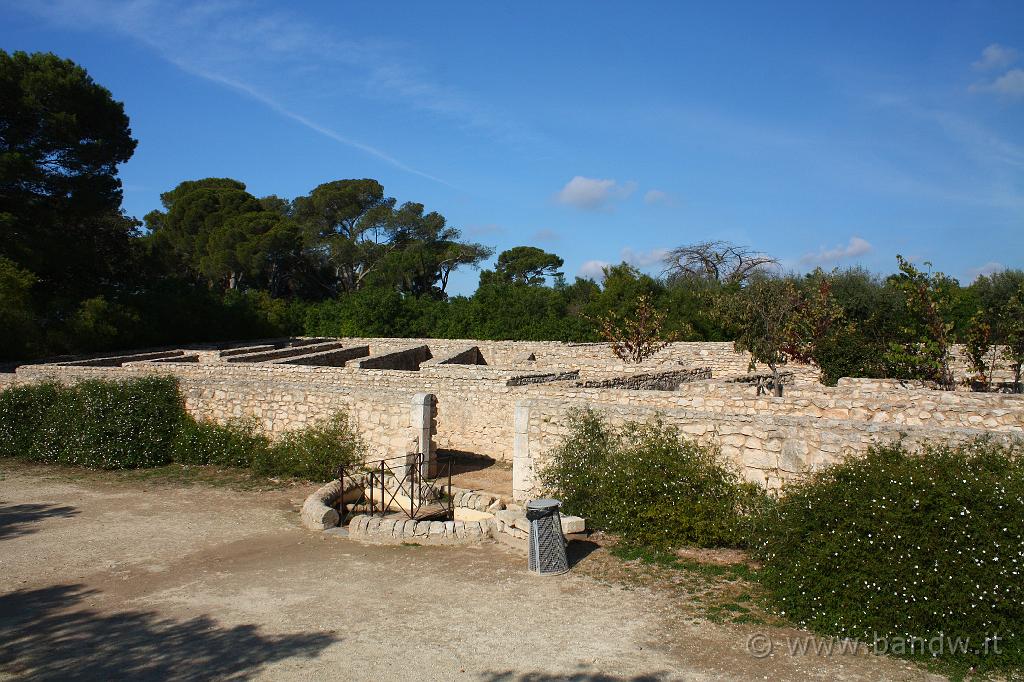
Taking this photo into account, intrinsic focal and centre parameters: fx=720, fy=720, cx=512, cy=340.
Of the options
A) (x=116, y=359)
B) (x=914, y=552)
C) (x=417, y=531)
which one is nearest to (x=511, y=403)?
(x=417, y=531)

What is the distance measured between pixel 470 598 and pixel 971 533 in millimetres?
4375

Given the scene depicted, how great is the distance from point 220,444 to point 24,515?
3.45m

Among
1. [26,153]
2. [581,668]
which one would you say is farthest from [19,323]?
[581,668]

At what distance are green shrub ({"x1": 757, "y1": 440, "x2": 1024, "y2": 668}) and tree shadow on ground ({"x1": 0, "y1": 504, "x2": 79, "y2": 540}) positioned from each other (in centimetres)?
950

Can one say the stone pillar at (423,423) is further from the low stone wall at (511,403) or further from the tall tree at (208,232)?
the tall tree at (208,232)

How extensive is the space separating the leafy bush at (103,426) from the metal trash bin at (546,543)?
909cm

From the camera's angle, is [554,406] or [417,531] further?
[554,406]

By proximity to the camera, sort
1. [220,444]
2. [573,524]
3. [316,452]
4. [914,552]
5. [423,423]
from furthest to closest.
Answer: [220,444] → [316,452] → [423,423] → [573,524] → [914,552]

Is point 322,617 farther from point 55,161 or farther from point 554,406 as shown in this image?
point 55,161

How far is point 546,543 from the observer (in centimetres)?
767

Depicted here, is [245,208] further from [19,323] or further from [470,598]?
[470,598]

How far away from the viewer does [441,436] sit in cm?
1449

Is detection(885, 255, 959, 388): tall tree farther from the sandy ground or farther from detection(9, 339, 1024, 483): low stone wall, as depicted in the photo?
Answer: the sandy ground

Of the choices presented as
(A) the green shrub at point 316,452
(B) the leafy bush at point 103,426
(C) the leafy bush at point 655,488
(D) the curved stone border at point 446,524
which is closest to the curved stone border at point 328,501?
(D) the curved stone border at point 446,524
